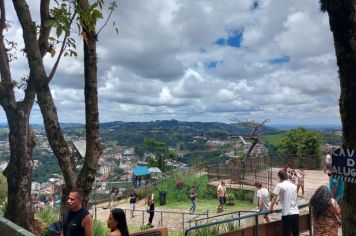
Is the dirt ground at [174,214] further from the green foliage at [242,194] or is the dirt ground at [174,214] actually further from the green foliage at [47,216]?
the green foliage at [47,216]

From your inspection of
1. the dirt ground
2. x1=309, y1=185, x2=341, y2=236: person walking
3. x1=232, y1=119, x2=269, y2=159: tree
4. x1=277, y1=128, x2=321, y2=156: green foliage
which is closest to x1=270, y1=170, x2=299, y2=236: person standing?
x1=309, y1=185, x2=341, y2=236: person walking

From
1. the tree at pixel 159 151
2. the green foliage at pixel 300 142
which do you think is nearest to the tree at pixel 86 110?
the green foliage at pixel 300 142

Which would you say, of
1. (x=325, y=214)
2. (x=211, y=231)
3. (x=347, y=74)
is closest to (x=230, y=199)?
(x=211, y=231)

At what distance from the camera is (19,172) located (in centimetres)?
931

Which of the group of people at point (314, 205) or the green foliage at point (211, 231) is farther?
the green foliage at point (211, 231)

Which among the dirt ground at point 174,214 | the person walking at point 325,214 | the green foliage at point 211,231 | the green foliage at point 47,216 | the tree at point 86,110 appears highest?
the tree at point 86,110

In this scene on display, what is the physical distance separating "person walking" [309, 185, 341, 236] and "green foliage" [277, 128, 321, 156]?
27.0m

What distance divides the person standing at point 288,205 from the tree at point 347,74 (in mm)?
3504

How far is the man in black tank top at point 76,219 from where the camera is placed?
5.40 meters

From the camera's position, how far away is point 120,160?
80750mm

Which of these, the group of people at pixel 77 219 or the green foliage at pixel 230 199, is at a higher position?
the group of people at pixel 77 219

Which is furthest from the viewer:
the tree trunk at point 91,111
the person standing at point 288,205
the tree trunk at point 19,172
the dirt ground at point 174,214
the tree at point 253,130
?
the tree at point 253,130

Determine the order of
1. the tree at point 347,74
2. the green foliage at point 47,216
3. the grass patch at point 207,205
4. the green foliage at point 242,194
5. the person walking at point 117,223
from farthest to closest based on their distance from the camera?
the green foliage at point 242,194 < the grass patch at point 207,205 < the green foliage at point 47,216 < the person walking at point 117,223 < the tree at point 347,74

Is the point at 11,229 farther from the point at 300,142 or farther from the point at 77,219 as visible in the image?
the point at 300,142
